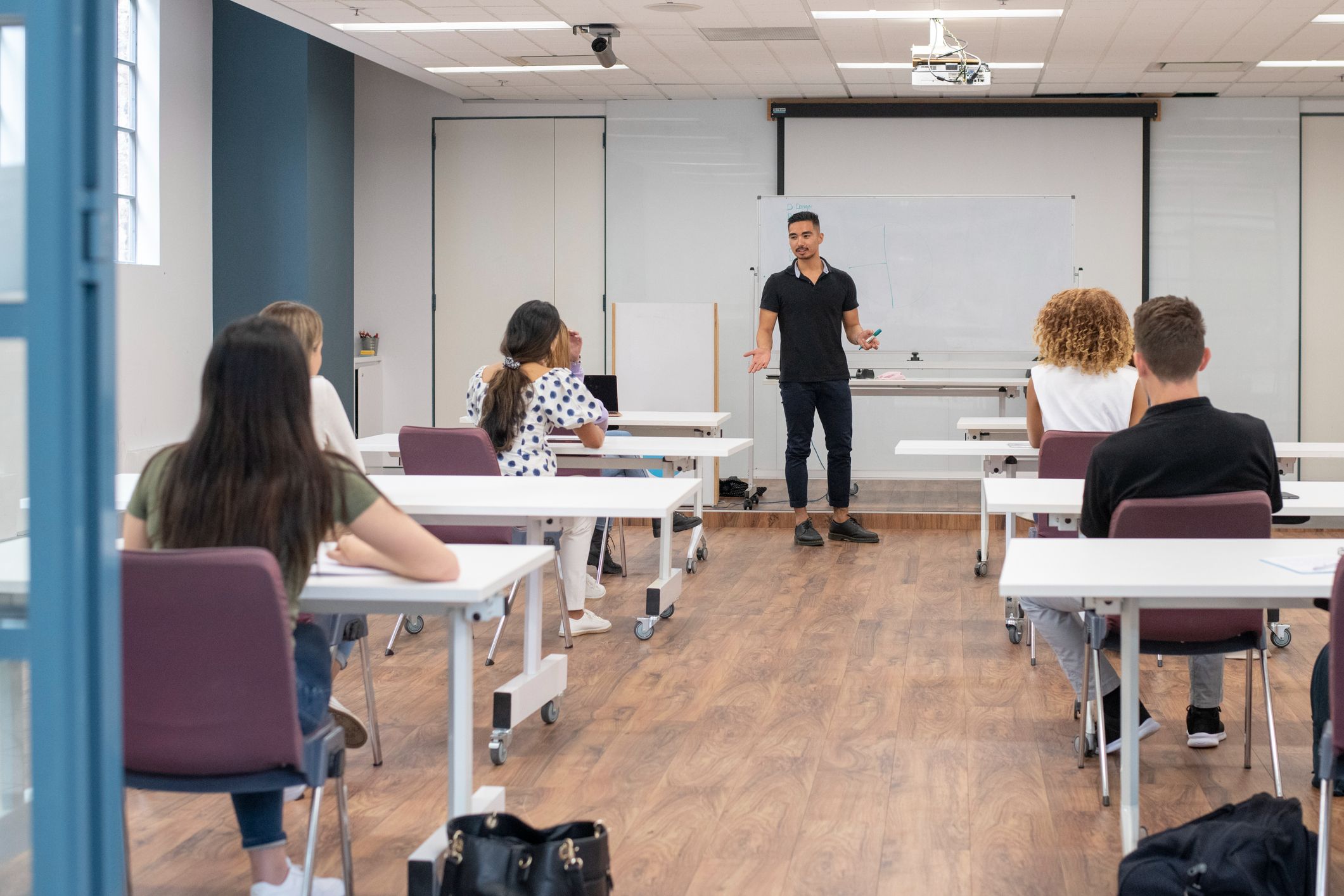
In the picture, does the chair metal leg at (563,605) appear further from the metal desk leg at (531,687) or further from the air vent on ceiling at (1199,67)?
the air vent on ceiling at (1199,67)

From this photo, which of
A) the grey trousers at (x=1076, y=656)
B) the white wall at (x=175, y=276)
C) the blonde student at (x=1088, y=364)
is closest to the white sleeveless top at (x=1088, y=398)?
the blonde student at (x=1088, y=364)

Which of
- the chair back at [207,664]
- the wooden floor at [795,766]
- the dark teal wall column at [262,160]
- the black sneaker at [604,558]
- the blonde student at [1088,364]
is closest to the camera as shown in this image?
the chair back at [207,664]

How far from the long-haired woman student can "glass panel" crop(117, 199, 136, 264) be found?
19.8 ft

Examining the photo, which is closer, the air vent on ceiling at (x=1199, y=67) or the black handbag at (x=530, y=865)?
the black handbag at (x=530, y=865)

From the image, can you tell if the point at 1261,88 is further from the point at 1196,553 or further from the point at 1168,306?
the point at 1196,553

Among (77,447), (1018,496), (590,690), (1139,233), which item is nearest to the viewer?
(77,447)

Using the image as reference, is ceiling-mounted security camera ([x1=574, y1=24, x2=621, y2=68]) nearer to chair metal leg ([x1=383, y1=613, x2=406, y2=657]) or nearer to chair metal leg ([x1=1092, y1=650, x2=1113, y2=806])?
chair metal leg ([x1=383, y1=613, x2=406, y2=657])

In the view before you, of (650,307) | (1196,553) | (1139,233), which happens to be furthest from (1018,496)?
(1139,233)

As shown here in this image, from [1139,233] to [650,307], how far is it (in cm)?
345

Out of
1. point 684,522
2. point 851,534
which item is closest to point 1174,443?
point 684,522

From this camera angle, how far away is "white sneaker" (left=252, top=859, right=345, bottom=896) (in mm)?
2256

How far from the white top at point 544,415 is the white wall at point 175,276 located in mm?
3927

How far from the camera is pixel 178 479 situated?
2.24 meters

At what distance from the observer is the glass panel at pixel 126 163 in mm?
7695
